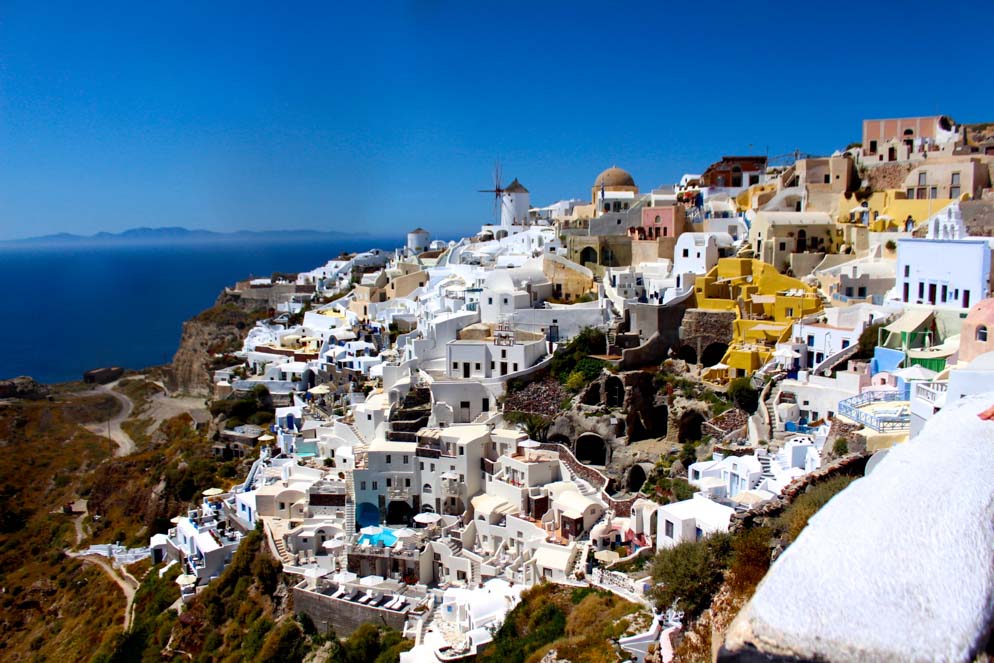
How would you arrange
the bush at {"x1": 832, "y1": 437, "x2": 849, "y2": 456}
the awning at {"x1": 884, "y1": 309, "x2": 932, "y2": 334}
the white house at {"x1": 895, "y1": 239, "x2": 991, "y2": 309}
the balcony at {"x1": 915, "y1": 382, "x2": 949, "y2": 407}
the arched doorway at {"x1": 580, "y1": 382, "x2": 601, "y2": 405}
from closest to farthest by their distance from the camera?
the balcony at {"x1": 915, "y1": 382, "x2": 949, "y2": 407}, the bush at {"x1": 832, "y1": 437, "x2": 849, "y2": 456}, the awning at {"x1": 884, "y1": 309, "x2": 932, "y2": 334}, the white house at {"x1": 895, "y1": 239, "x2": 991, "y2": 309}, the arched doorway at {"x1": 580, "y1": 382, "x2": 601, "y2": 405}

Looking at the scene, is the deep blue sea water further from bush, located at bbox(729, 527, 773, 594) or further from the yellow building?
bush, located at bbox(729, 527, 773, 594)

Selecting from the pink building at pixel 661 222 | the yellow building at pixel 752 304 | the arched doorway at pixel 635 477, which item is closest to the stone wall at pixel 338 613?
the arched doorway at pixel 635 477

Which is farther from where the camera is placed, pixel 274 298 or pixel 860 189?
pixel 274 298

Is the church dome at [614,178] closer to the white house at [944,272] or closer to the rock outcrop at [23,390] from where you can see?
the white house at [944,272]

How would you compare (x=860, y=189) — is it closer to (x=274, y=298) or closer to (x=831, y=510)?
(x=831, y=510)

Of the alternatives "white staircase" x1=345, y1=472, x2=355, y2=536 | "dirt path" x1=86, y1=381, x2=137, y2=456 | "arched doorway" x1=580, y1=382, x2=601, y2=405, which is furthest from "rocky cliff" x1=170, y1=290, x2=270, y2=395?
"arched doorway" x1=580, y1=382, x2=601, y2=405

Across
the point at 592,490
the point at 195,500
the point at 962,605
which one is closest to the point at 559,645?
the point at 592,490

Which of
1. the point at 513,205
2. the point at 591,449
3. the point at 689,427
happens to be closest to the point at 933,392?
the point at 689,427
